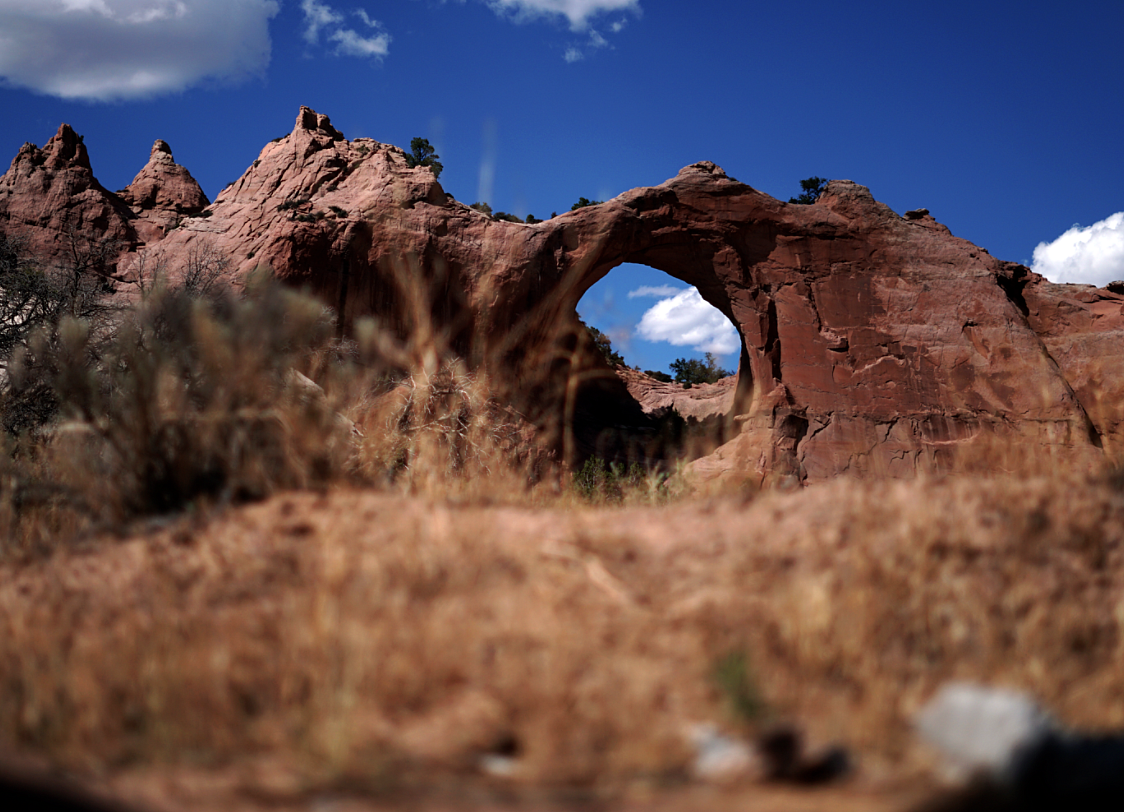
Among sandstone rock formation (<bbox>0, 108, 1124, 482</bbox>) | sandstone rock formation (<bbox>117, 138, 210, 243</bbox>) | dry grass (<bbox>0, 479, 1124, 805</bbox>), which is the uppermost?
sandstone rock formation (<bbox>117, 138, 210, 243</bbox>)

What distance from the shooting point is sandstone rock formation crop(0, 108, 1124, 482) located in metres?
11.6

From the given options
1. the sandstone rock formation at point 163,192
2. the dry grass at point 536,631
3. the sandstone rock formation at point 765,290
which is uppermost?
the sandstone rock formation at point 163,192

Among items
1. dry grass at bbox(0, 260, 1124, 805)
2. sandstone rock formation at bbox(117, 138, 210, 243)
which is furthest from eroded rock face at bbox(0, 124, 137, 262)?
dry grass at bbox(0, 260, 1124, 805)

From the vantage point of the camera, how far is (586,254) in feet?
40.9

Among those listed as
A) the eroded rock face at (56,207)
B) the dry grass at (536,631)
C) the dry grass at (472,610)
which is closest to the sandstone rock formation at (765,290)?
the eroded rock face at (56,207)

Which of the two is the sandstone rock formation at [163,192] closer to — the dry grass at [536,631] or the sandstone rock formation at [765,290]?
the sandstone rock formation at [765,290]

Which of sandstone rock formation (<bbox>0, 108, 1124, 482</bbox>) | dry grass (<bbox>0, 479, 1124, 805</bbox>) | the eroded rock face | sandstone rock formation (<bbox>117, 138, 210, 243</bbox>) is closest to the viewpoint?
dry grass (<bbox>0, 479, 1124, 805</bbox>)

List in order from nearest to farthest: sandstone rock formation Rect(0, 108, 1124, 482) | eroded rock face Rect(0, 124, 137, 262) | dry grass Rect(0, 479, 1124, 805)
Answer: dry grass Rect(0, 479, 1124, 805)
sandstone rock formation Rect(0, 108, 1124, 482)
eroded rock face Rect(0, 124, 137, 262)

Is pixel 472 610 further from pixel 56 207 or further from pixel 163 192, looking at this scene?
pixel 163 192

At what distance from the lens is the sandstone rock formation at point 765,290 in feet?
38.0

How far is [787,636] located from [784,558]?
0.54 m

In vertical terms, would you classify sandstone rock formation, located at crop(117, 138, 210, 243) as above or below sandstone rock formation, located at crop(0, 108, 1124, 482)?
above

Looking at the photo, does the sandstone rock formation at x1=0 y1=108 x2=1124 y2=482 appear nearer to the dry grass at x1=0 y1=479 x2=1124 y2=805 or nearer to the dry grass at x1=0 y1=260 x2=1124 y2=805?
the dry grass at x1=0 y1=260 x2=1124 y2=805

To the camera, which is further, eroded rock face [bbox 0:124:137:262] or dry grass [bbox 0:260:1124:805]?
eroded rock face [bbox 0:124:137:262]
